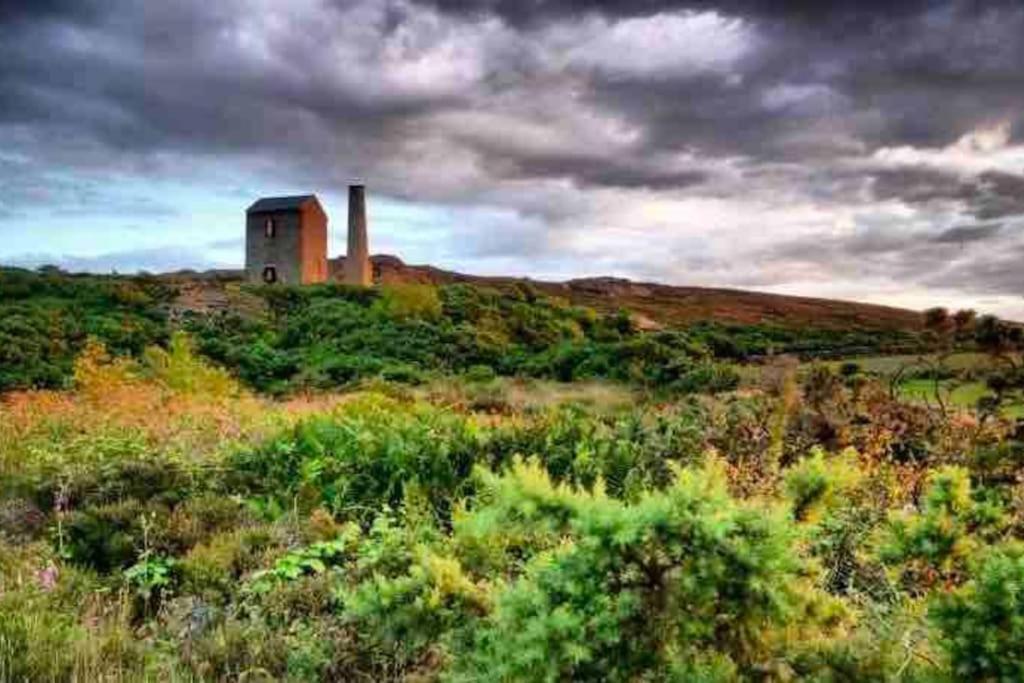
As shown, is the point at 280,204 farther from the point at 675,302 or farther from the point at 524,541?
the point at 524,541

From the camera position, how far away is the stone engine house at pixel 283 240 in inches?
2389

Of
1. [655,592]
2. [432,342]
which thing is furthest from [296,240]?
[655,592]

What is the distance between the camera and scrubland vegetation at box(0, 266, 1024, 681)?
2.56 m

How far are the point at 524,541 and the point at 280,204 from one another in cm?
5937

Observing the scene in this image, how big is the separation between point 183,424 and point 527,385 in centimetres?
2032

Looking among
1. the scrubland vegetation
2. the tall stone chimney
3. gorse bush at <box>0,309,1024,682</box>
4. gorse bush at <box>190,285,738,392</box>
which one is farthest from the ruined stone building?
gorse bush at <box>0,309,1024,682</box>

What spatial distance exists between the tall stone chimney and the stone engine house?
2.09 meters

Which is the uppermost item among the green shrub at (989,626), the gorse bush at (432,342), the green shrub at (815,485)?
the green shrub at (815,485)

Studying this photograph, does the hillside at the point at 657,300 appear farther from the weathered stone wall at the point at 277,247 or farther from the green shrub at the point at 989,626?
the green shrub at the point at 989,626

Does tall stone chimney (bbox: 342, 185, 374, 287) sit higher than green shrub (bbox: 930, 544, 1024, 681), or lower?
higher

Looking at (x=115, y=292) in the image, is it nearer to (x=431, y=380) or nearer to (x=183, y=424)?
(x=431, y=380)

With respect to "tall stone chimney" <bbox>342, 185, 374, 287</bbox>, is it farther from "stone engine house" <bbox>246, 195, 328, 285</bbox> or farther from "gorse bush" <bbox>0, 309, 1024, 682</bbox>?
"gorse bush" <bbox>0, 309, 1024, 682</bbox>

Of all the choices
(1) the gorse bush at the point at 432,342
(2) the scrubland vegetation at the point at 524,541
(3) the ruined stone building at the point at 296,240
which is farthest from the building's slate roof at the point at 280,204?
(2) the scrubland vegetation at the point at 524,541

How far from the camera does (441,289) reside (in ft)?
179
